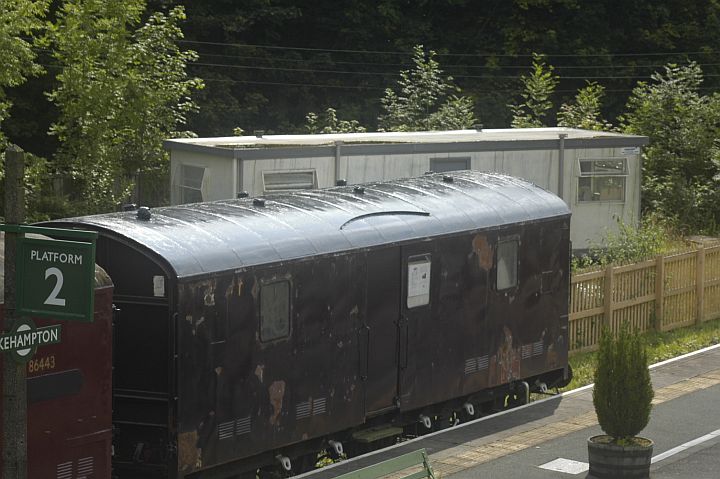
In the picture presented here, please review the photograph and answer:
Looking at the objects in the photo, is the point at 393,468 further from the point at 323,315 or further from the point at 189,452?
the point at 323,315

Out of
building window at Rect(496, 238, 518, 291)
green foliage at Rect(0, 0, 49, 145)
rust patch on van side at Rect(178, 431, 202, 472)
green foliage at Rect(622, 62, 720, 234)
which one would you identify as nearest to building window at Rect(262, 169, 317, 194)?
building window at Rect(496, 238, 518, 291)

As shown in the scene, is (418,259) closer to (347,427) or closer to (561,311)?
(347,427)

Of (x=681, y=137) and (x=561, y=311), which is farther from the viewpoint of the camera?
(x=681, y=137)

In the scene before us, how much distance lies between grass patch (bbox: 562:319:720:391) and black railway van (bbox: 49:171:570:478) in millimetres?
1376

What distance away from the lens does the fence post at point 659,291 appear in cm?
2164

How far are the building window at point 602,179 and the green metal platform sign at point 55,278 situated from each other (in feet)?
64.2

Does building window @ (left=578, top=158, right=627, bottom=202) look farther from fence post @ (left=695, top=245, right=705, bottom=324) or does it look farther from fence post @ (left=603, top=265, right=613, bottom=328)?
fence post @ (left=603, top=265, right=613, bottom=328)

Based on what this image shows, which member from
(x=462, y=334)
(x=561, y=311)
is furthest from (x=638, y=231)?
(x=462, y=334)

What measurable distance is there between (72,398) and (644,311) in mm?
12946

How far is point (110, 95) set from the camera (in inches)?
1132

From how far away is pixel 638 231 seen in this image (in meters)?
25.5

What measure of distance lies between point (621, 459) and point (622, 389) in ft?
2.20

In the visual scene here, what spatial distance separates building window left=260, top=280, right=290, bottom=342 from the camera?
12.6 metres

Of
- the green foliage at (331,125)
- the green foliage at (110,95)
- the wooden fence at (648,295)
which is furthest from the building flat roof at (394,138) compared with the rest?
the green foliage at (331,125)
